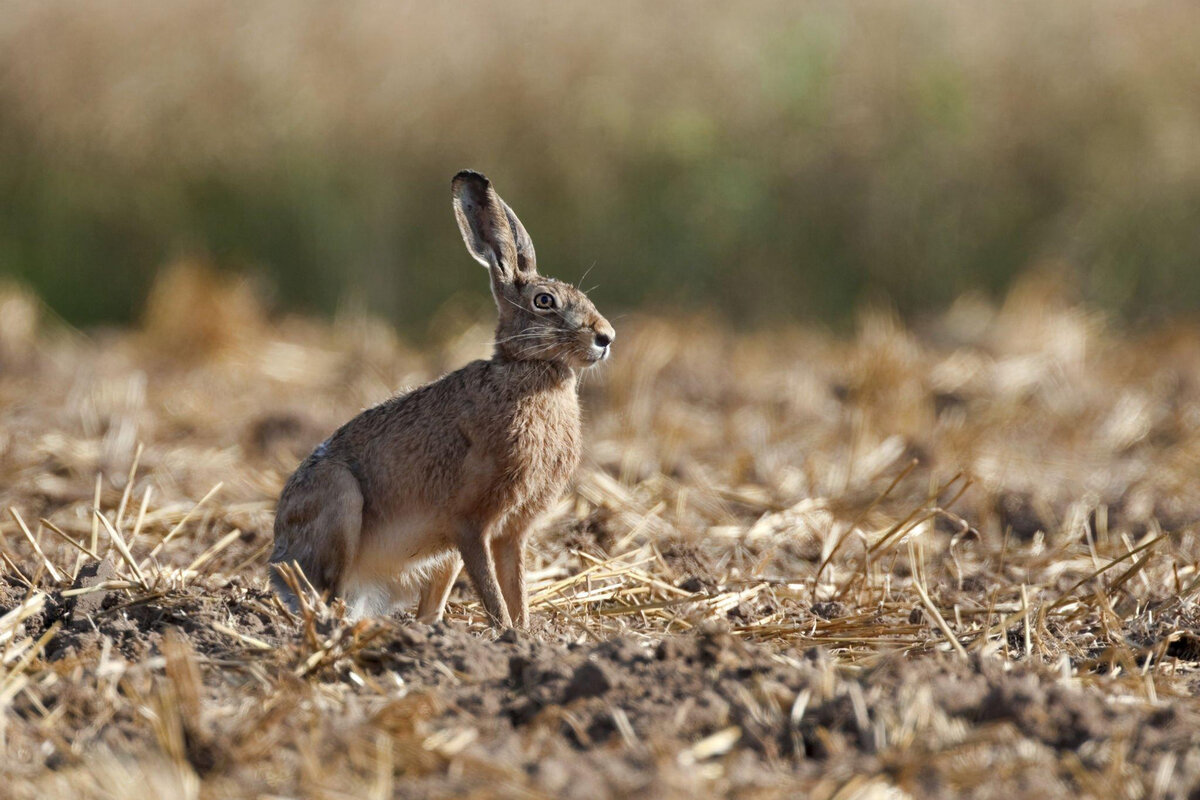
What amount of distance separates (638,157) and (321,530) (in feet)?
25.5

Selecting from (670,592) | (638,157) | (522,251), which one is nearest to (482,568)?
(670,592)

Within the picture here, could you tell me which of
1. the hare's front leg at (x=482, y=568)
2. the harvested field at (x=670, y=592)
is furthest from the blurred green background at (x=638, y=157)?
the hare's front leg at (x=482, y=568)

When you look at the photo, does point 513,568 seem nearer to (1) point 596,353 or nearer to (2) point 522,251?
(1) point 596,353

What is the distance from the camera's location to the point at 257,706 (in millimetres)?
2938

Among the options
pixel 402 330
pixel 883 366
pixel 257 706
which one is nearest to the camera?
pixel 257 706

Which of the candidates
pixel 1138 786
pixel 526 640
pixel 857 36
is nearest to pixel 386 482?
pixel 526 640

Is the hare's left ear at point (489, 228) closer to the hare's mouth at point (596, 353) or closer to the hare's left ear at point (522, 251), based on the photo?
the hare's left ear at point (522, 251)

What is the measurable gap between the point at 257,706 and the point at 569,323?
1738 mm

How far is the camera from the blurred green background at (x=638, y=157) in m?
11.2

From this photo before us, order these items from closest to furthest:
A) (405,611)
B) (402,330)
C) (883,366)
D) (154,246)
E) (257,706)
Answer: (257,706) → (405,611) → (883,366) → (402,330) → (154,246)

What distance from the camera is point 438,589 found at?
14.7 ft

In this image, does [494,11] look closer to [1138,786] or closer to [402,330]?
[402,330]

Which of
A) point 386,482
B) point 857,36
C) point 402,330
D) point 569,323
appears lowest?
point 402,330

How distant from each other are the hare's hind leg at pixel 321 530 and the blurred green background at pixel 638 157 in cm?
654
